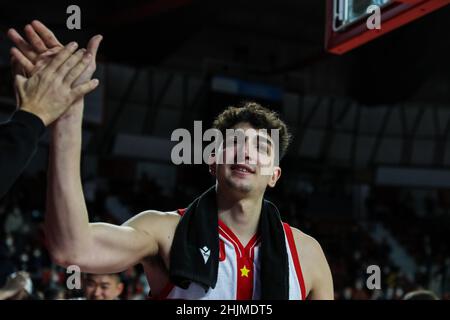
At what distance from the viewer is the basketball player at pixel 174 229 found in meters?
1.97

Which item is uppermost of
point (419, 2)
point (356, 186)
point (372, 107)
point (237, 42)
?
point (237, 42)

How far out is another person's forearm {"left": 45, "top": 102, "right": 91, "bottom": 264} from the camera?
1943 mm

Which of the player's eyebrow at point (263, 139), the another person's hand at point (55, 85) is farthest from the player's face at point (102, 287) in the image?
the another person's hand at point (55, 85)

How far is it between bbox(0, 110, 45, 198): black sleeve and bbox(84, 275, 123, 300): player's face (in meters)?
2.48

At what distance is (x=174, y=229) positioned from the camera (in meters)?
2.59

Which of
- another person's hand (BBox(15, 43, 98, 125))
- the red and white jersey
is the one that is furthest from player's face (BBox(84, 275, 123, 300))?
another person's hand (BBox(15, 43, 98, 125))

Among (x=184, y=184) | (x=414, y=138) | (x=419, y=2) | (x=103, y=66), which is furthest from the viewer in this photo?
(x=414, y=138)

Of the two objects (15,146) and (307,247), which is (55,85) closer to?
(15,146)

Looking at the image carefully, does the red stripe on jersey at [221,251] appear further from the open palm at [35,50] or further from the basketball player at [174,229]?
the open palm at [35,50]

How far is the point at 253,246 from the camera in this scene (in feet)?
8.86
